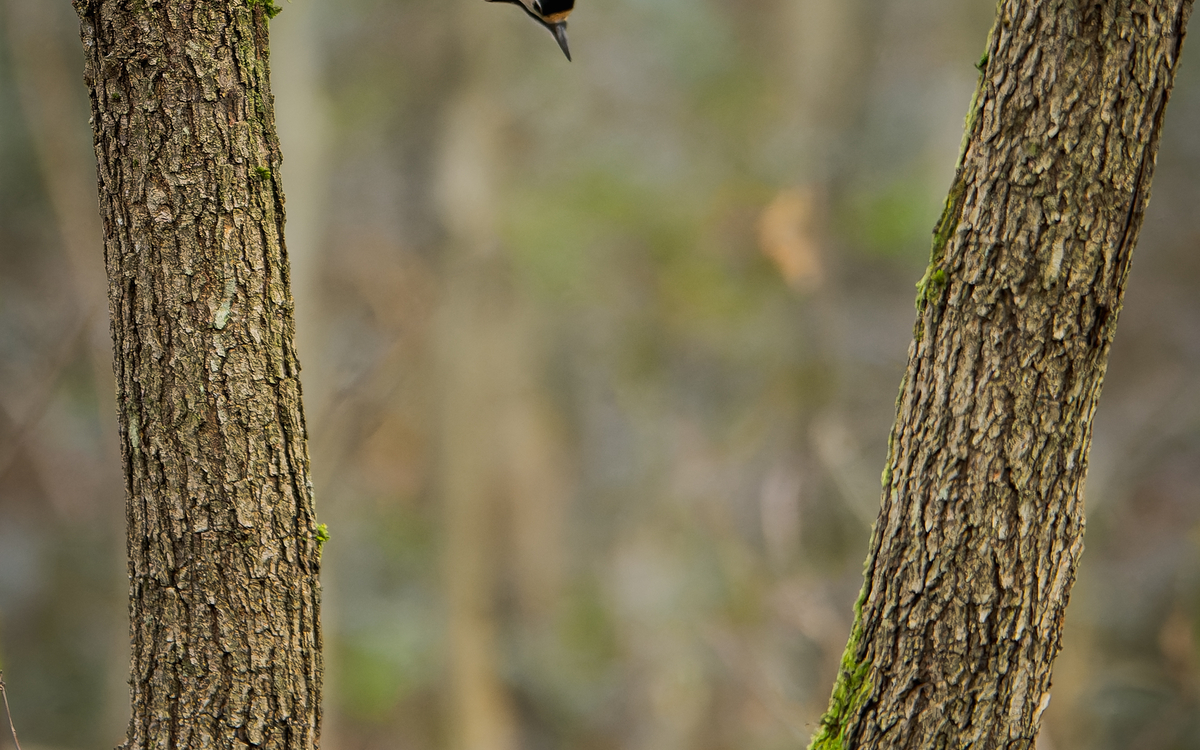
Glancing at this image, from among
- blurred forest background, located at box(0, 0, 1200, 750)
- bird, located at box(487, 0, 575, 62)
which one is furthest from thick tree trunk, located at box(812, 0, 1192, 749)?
blurred forest background, located at box(0, 0, 1200, 750)

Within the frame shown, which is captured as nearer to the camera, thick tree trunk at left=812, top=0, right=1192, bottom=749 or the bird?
thick tree trunk at left=812, top=0, right=1192, bottom=749

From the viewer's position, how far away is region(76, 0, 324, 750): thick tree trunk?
1707 millimetres

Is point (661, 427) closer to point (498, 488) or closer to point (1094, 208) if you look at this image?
point (498, 488)

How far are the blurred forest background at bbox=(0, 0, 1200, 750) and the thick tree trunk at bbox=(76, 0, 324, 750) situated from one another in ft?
18.8

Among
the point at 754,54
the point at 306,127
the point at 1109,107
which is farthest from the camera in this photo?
the point at 754,54

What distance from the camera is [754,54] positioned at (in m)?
7.96

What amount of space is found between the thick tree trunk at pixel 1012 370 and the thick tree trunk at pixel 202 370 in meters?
1.06

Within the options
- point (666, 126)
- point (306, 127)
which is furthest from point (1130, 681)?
point (306, 127)

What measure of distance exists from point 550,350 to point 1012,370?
260 inches

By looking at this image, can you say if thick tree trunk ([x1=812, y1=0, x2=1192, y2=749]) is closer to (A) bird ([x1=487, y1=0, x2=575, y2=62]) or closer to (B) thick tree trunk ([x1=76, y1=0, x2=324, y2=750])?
(A) bird ([x1=487, y1=0, x2=575, y2=62])

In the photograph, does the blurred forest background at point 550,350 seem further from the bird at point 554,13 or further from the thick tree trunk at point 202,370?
the thick tree trunk at point 202,370

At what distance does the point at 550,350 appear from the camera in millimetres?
8242

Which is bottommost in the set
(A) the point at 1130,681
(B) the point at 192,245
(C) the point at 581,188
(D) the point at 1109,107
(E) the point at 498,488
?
(B) the point at 192,245

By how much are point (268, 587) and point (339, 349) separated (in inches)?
257
